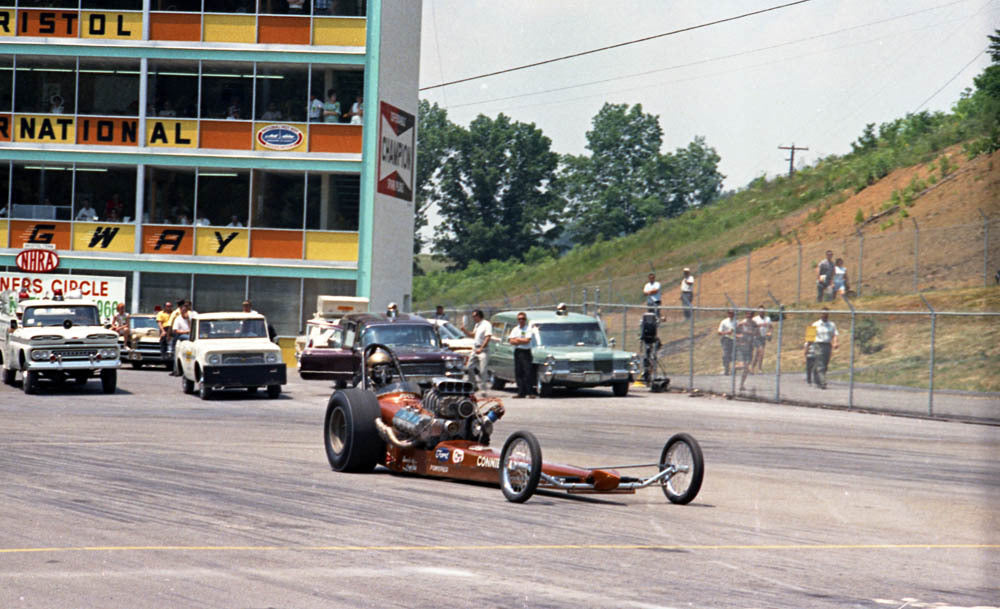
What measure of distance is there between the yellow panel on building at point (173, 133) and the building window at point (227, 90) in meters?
0.68

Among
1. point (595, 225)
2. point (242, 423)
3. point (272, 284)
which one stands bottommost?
point (242, 423)

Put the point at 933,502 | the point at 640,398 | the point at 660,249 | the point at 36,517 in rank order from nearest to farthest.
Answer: the point at 36,517
the point at 933,502
the point at 640,398
the point at 660,249

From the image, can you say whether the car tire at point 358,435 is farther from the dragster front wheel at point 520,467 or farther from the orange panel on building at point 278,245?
the orange panel on building at point 278,245

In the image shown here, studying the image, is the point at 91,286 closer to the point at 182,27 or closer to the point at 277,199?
the point at 277,199

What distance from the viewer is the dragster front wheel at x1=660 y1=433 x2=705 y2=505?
461 inches

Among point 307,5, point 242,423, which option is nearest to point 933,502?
point 242,423

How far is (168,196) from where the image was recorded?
1713 inches

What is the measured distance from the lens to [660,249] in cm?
7625

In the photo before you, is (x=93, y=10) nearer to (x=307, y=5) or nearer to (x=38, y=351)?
(x=307, y=5)

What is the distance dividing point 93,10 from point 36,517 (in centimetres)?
3545

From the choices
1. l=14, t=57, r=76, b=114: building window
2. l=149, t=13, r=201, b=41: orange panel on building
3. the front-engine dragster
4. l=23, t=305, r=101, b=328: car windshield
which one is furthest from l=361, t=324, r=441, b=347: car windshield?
l=14, t=57, r=76, b=114: building window

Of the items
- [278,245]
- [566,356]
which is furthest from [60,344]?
[278,245]

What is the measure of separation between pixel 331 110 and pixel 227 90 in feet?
12.1

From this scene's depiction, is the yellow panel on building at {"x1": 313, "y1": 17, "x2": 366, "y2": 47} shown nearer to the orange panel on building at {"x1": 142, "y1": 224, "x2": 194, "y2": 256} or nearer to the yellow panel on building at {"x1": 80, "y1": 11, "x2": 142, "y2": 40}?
the yellow panel on building at {"x1": 80, "y1": 11, "x2": 142, "y2": 40}
